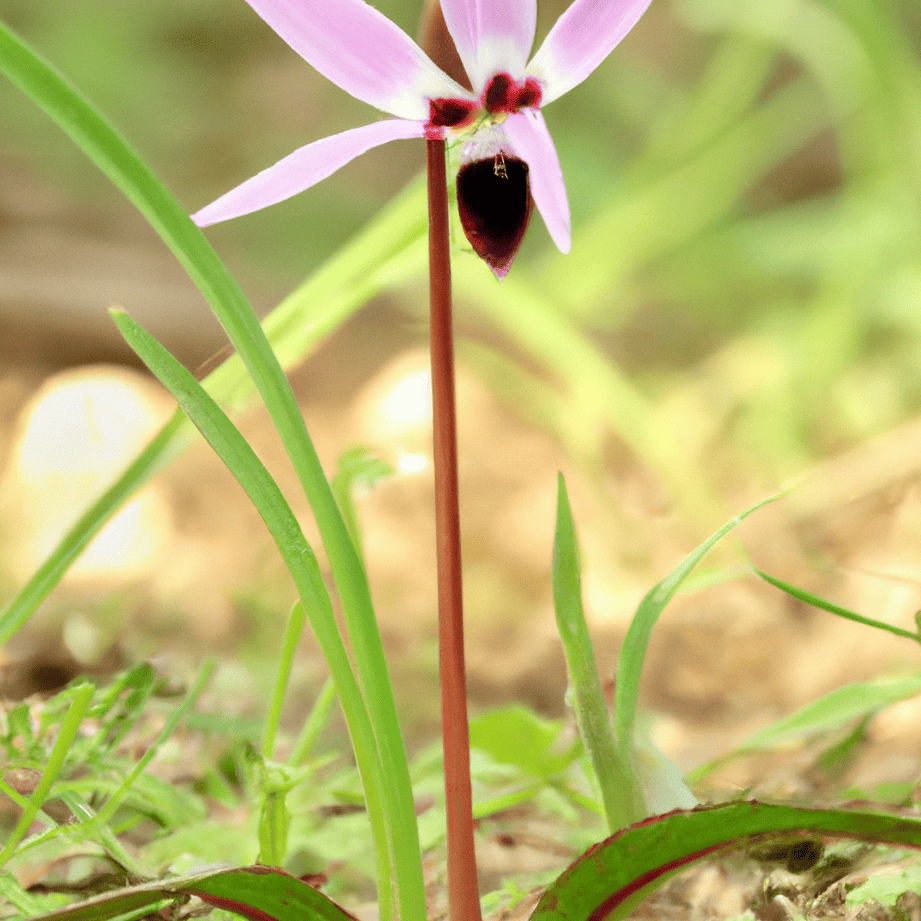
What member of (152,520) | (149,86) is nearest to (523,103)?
(152,520)

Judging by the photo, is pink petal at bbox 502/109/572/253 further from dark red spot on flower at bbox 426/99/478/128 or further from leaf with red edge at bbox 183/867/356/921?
leaf with red edge at bbox 183/867/356/921

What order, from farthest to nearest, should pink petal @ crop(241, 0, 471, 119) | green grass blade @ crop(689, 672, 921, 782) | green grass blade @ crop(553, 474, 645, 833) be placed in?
green grass blade @ crop(689, 672, 921, 782) → green grass blade @ crop(553, 474, 645, 833) → pink petal @ crop(241, 0, 471, 119)

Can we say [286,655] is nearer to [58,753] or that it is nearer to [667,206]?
[58,753]

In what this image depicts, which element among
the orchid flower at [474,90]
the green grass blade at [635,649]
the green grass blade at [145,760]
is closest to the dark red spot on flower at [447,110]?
the orchid flower at [474,90]

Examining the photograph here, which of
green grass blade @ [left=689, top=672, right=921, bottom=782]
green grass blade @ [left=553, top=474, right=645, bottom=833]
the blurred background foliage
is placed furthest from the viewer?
the blurred background foliage

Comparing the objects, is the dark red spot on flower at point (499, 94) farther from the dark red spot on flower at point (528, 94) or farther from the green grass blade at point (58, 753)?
the green grass blade at point (58, 753)

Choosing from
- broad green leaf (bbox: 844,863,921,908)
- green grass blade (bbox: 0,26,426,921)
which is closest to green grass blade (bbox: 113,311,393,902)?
green grass blade (bbox: 0,26,426,921)
